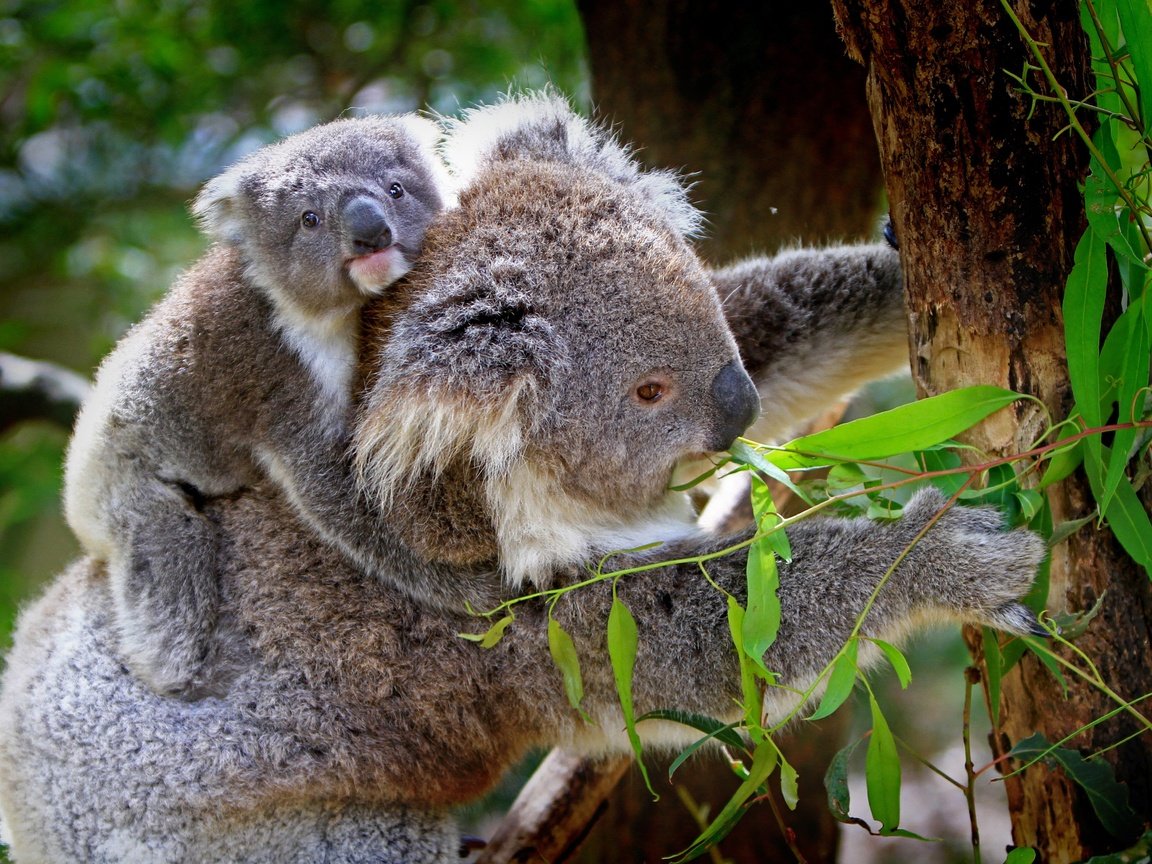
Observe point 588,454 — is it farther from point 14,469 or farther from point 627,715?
point 14,469

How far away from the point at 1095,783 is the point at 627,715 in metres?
0.93

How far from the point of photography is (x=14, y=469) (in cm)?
471

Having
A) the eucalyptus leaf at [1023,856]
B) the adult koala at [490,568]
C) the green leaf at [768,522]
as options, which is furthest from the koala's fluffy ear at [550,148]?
the eucalyptus leaf at [1023,856]

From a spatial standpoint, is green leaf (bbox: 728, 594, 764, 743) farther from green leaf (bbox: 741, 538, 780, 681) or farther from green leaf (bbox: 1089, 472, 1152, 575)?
green leaf (bbox: 1089, 472, 1152, 575)

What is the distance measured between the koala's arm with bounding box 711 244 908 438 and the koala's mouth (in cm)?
90

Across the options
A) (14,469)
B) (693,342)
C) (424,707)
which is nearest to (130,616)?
(424,707)

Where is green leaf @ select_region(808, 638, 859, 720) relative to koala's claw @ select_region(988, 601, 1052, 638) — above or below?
above

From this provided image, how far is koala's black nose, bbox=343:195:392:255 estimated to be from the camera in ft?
7.32

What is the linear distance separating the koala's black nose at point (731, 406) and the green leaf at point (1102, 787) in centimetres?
84

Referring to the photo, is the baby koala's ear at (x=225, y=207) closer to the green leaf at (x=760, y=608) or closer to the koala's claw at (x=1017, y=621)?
the green leaf at (x=760, y=608)

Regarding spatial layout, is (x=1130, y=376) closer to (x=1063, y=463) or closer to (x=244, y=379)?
(x=1063, y=463)

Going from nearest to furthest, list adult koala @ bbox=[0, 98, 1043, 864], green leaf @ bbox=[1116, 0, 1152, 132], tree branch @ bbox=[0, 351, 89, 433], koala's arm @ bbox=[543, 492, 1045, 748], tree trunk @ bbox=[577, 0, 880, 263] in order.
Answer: green leaf @ bbox=[1116, 0, 1152, 132] → koala's arm @ bbox=[543, 492, 1045, 748] → adult koala @ bbox=[0, 98, 1043, 864] → tree trunk @ bbox=[577, 0, 880, 263] → tree branch @ bbox=[0, 351, 89, 433]

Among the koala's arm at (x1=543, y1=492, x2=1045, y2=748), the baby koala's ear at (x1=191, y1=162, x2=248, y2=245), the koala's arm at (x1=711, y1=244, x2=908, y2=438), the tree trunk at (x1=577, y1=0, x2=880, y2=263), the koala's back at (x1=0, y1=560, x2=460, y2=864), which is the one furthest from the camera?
the tree trunk at (x1=577, y1=0, x2=880, y2=263)

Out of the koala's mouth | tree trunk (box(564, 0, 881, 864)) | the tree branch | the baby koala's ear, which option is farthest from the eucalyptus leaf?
the tree branch
